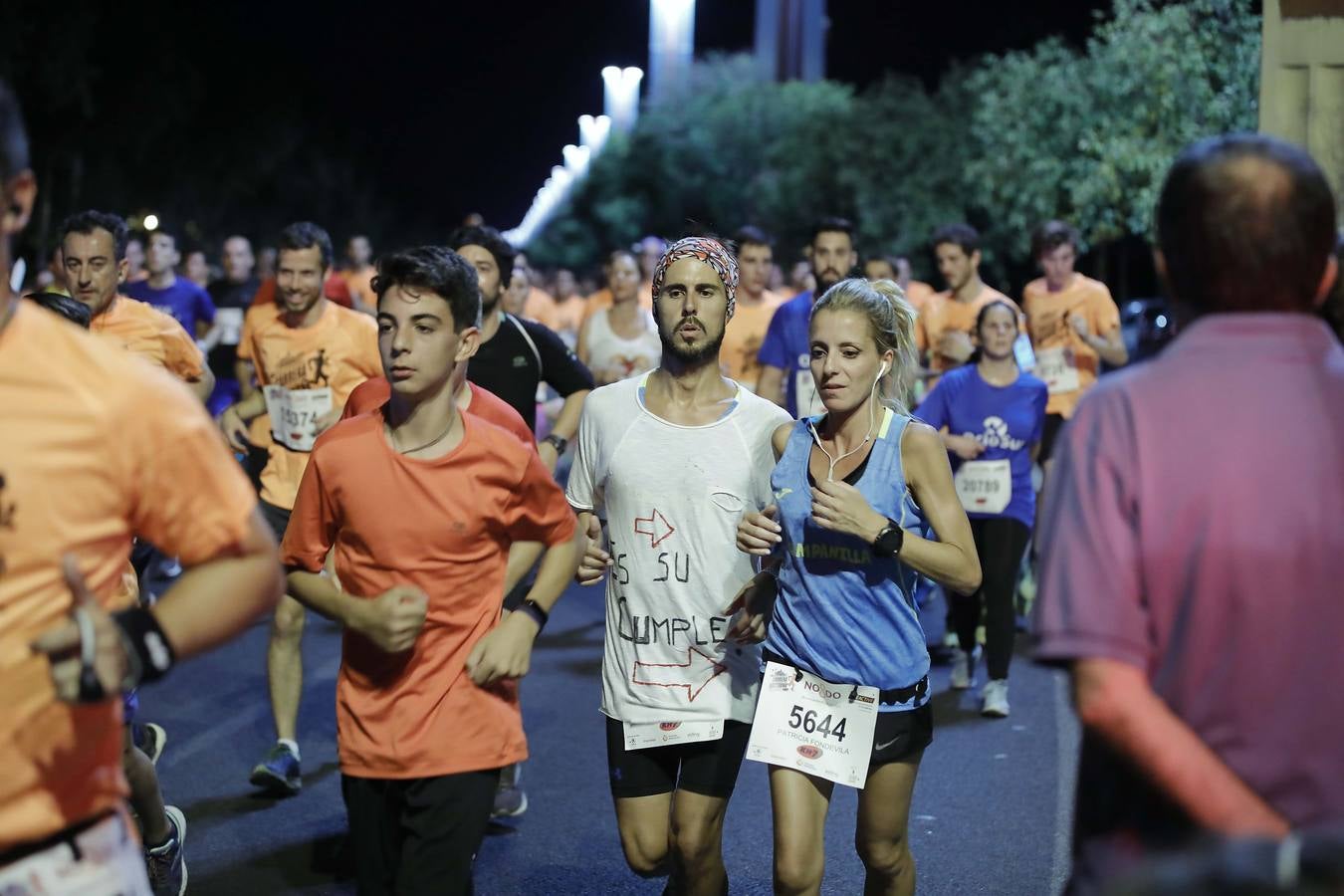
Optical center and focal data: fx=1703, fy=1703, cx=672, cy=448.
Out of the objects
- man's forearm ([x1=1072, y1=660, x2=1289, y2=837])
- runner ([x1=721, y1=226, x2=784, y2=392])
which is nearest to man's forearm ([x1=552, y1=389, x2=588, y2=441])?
runner ([x1=721, y1=226, x2=784, y2=392])

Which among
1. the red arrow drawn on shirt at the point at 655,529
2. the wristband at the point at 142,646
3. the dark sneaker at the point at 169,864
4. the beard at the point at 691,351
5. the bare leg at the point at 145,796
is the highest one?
the beard at the point at 691,351

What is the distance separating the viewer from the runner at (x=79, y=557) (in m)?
2.49

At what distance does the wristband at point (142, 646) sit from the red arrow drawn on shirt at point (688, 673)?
2.39m

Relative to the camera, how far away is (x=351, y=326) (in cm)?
809

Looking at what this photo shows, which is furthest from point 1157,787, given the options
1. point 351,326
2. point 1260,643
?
point 351,326

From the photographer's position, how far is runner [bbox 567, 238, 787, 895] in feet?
15.7

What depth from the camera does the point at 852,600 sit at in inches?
182

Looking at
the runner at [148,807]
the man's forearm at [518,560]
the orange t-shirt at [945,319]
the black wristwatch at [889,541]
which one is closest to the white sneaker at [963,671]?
the orange t-shirt at [945,319]

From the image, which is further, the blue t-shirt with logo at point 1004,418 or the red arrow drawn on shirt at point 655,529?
the blue t-shirt with logo at point 1004,418

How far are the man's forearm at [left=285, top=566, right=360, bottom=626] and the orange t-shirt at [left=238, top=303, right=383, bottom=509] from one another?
366cm

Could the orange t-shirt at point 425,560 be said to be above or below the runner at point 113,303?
below

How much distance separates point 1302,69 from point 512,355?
176 inches

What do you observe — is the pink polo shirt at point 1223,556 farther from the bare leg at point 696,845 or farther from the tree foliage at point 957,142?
the tree foliage at point 957,142

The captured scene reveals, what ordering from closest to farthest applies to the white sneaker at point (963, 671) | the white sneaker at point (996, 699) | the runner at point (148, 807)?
the runner at point (148, 807)
the white sneaker at point (996, 699)
the white sneaker at point (963, 671)
